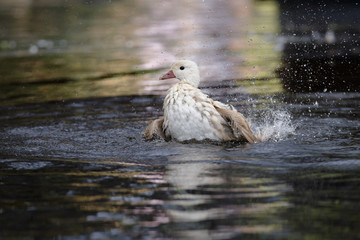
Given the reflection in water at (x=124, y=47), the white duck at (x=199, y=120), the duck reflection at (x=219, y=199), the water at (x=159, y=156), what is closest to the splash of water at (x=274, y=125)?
the water at (x=159, y=156)

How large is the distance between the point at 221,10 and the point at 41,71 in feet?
42.8

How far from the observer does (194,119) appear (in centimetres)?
763

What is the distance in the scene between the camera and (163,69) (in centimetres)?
1373

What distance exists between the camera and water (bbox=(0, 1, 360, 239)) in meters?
4.98

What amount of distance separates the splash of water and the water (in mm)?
24

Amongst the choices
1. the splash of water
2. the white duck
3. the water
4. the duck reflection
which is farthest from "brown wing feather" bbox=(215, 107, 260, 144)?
the duck reflection

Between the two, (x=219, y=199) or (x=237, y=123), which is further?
(x=237, y=123)

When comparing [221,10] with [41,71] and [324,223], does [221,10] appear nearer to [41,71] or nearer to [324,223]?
[41,71]

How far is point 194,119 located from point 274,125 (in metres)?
1.58

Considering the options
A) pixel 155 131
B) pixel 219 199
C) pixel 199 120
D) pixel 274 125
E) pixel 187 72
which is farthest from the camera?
pixel 274 125

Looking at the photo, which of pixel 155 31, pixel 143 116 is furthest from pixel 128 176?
pixel 155 31

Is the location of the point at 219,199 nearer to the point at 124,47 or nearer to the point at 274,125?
the point at 274,125

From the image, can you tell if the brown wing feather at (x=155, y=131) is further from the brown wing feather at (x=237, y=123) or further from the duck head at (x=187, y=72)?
the brown wing feather at (x=237, y=123)

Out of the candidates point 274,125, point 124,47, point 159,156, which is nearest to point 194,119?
point 159,156
